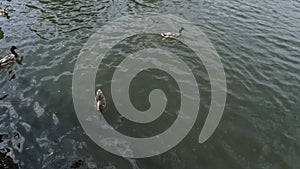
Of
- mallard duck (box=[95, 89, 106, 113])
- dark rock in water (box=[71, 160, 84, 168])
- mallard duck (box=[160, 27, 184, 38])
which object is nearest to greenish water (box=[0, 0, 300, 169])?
dark rock in water (box=[71, 160, 84, 168])

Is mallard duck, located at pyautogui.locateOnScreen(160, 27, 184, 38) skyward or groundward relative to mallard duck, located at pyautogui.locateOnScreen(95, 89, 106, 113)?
skyward

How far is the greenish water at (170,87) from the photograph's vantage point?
12.0 meters

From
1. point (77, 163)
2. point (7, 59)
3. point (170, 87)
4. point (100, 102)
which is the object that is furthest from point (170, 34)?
point (77, 163)

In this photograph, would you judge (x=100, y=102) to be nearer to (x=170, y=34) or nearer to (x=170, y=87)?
(x=170, y=87)

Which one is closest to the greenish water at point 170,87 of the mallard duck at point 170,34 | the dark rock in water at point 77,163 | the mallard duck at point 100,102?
the dark rock in water at point 77,163

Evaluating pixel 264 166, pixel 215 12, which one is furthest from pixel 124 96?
pixel 215 12

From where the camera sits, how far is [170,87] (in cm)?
1558

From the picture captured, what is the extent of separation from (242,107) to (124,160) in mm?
6358

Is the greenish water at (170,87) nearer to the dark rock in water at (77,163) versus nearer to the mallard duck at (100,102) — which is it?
the dark rock in water at (77,163)

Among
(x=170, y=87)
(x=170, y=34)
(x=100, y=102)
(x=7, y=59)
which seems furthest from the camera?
(x=170, y=34)

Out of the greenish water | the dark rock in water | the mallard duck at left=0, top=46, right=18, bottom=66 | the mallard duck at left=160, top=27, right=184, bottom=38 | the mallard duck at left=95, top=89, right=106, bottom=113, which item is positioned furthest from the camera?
the mallard duck at left=160, top=27, right=184, bottom=38

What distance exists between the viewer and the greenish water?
471 inches

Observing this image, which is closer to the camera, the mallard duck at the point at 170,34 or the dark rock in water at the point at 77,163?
the dark rock in water at the point at 77,163

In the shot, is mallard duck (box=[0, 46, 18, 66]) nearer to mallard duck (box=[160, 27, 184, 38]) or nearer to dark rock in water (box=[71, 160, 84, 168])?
dark rock in water (box=[71, 160, 84, 168])
